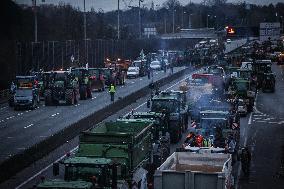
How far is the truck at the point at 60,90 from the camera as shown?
4353cm

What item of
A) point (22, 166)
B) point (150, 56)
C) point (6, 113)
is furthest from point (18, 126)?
point (150, 56)

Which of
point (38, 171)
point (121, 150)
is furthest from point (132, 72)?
point (121, 150)

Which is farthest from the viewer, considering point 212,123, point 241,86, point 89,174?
point 241,86

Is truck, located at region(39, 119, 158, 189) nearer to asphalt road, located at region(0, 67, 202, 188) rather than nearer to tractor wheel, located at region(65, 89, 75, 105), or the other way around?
asphalt road, located at region(0, 67, 202, 188)

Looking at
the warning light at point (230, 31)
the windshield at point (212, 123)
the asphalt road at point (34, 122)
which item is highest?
the warning light at point (230, 31)

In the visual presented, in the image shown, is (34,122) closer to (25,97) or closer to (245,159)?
(25,97)

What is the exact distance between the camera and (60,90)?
43.6 m

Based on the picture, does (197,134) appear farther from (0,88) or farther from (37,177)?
(0,88)

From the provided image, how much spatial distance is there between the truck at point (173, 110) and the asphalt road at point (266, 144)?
3.43 m

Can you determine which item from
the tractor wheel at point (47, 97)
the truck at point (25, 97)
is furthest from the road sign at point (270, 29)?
the truck at point (25, 97)

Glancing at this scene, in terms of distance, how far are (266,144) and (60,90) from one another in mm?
19782

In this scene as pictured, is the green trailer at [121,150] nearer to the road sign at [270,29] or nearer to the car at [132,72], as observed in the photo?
the car at [132,72]

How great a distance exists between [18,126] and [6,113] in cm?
703

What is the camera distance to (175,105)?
2931 cm
